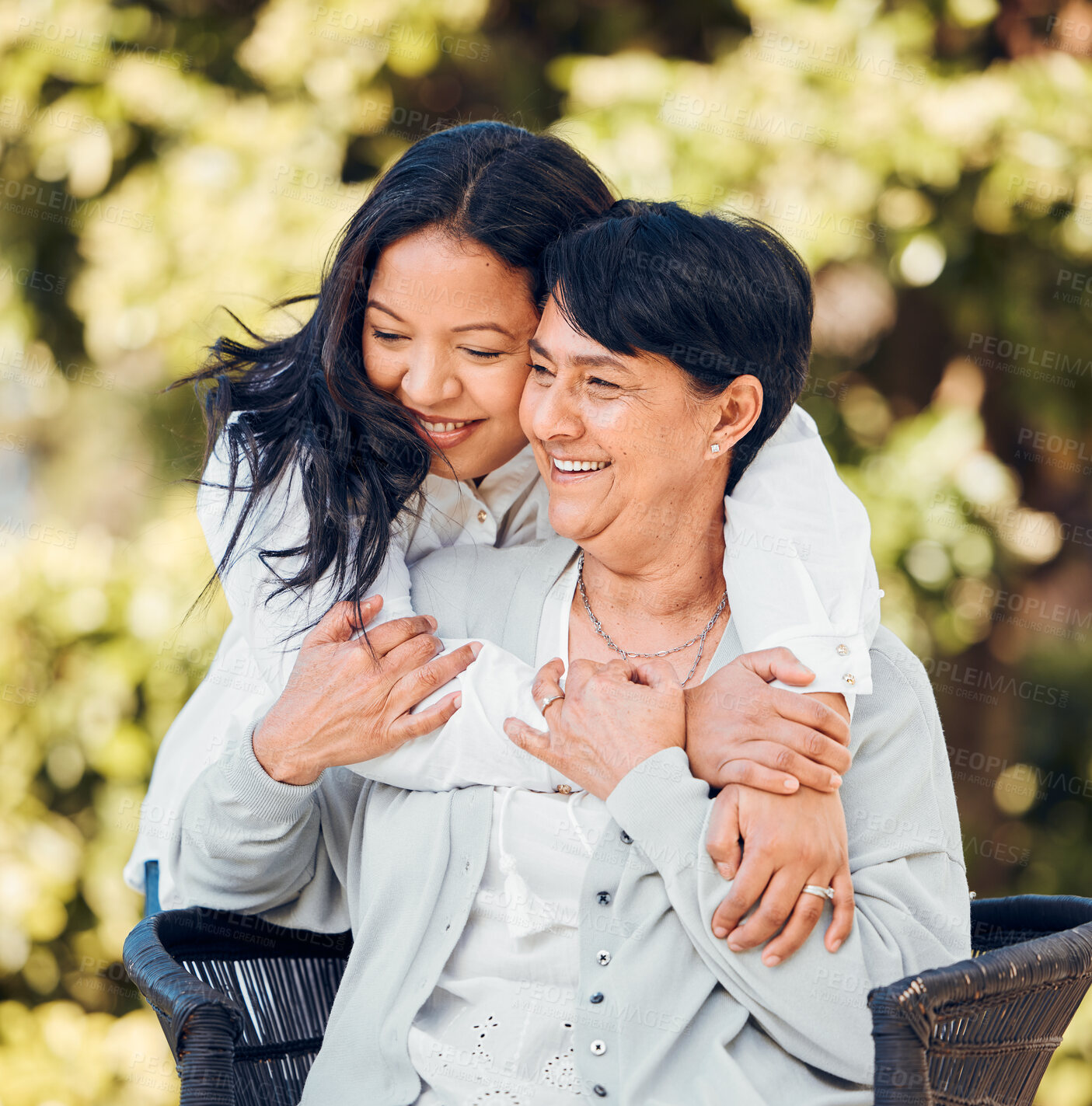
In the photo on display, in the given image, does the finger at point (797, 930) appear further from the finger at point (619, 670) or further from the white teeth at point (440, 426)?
the white teeth at point (440, 426)

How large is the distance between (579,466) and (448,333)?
330 mm

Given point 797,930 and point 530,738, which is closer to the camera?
point 797,930

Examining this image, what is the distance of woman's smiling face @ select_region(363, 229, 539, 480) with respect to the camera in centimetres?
213

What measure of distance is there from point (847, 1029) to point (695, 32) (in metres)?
3.04

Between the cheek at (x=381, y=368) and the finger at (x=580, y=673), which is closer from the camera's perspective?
the finger at (x=580, y=673)

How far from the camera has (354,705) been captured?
2.00 m

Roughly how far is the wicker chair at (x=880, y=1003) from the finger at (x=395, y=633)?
1.90 feet

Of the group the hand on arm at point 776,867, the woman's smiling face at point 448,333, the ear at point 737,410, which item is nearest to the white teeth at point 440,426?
the woman's smiling face at point 448,333

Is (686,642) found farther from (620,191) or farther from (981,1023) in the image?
(620,191)

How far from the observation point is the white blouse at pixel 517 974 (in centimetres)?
191

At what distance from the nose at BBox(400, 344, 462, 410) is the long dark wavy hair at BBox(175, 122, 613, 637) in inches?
2.9

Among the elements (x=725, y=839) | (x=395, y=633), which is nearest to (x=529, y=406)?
A: (x=395, y=633)

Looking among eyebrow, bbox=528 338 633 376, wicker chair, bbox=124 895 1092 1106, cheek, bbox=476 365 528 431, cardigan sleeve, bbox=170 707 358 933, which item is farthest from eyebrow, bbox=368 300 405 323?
wicker chair, bbox=124 895 1092 1106

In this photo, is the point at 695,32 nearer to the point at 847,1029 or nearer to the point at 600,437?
the point at 600,437
